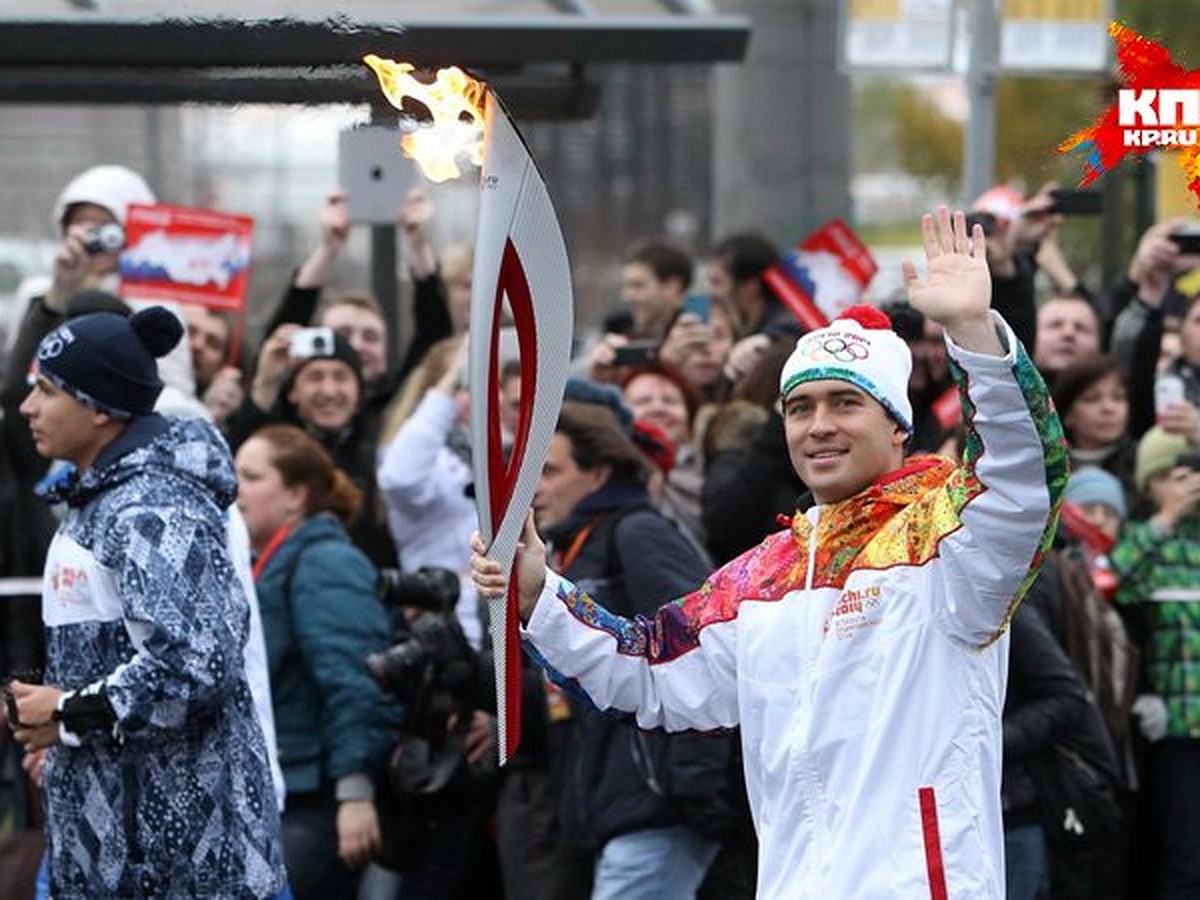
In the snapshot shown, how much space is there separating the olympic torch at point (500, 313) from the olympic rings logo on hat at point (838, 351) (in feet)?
1.48

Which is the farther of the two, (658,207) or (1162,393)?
(658,207)

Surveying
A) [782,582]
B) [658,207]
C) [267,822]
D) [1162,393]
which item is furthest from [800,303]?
[658,207]

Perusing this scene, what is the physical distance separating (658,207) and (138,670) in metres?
16.4

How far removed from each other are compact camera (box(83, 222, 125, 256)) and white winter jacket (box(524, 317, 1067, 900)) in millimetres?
4090

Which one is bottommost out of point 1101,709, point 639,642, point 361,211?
point 1101,709

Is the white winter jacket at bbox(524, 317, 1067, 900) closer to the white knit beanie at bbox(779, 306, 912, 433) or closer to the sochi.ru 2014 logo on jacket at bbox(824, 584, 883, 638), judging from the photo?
the sochi.ru 2014 logo on jacket at bbox(824, 584, 883, 638)

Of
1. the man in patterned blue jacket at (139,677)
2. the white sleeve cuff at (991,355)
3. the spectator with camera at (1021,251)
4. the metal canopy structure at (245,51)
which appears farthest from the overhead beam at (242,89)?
the white sleeve cuff at (991,355)

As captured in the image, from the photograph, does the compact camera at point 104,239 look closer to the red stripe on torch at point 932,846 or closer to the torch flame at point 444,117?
the torch flame at point 444,117

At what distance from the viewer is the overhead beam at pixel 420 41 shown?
297 inches

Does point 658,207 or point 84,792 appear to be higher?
point 658,207

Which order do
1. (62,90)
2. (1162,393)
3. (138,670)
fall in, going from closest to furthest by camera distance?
1. (138,670)
2. (1162,393)
3. (62,90)

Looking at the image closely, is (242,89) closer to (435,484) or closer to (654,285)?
(435,484)

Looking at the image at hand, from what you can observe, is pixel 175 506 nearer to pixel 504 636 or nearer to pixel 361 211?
pixel 504 636

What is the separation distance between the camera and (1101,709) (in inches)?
302
